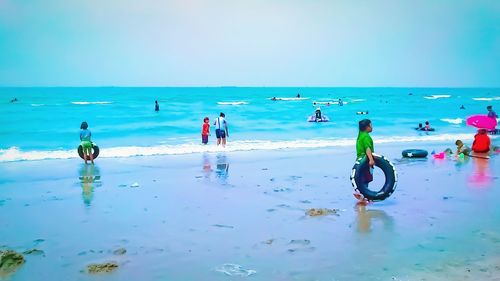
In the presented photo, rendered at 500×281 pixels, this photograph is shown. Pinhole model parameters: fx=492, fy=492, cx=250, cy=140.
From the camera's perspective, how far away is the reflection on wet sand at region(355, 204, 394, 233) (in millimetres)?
7320

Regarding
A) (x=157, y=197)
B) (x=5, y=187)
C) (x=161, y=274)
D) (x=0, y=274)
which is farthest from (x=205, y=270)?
(x=5, y=187)

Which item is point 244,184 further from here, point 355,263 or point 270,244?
point 355,263

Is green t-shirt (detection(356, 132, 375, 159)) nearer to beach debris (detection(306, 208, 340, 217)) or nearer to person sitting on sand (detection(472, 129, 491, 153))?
beach debris (detection(306, 208, 340, 217))

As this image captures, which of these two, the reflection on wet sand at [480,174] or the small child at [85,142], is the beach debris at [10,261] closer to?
the small child at [85,142]

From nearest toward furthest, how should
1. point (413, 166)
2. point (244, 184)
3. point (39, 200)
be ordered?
point (39, 200) < point (244, 184) < point (413, 166)

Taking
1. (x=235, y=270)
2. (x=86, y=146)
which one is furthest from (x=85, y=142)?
(x=235, y=270)

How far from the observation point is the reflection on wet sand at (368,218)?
24.0 feet

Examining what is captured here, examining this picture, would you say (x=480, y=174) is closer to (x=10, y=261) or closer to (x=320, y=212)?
(x=320, y=212)

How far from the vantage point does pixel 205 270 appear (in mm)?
5656

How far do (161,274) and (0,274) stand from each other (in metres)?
1.85

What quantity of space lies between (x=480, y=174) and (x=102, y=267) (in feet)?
31.3

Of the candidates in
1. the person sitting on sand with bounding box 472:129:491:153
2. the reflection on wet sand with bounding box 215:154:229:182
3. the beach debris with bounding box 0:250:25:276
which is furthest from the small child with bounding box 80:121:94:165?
the person sitting on sand with bounding box 472:129:491:153

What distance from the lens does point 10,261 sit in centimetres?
595

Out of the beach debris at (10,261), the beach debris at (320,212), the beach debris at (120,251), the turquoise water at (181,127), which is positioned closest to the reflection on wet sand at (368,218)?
the beach debris at (320,212)
